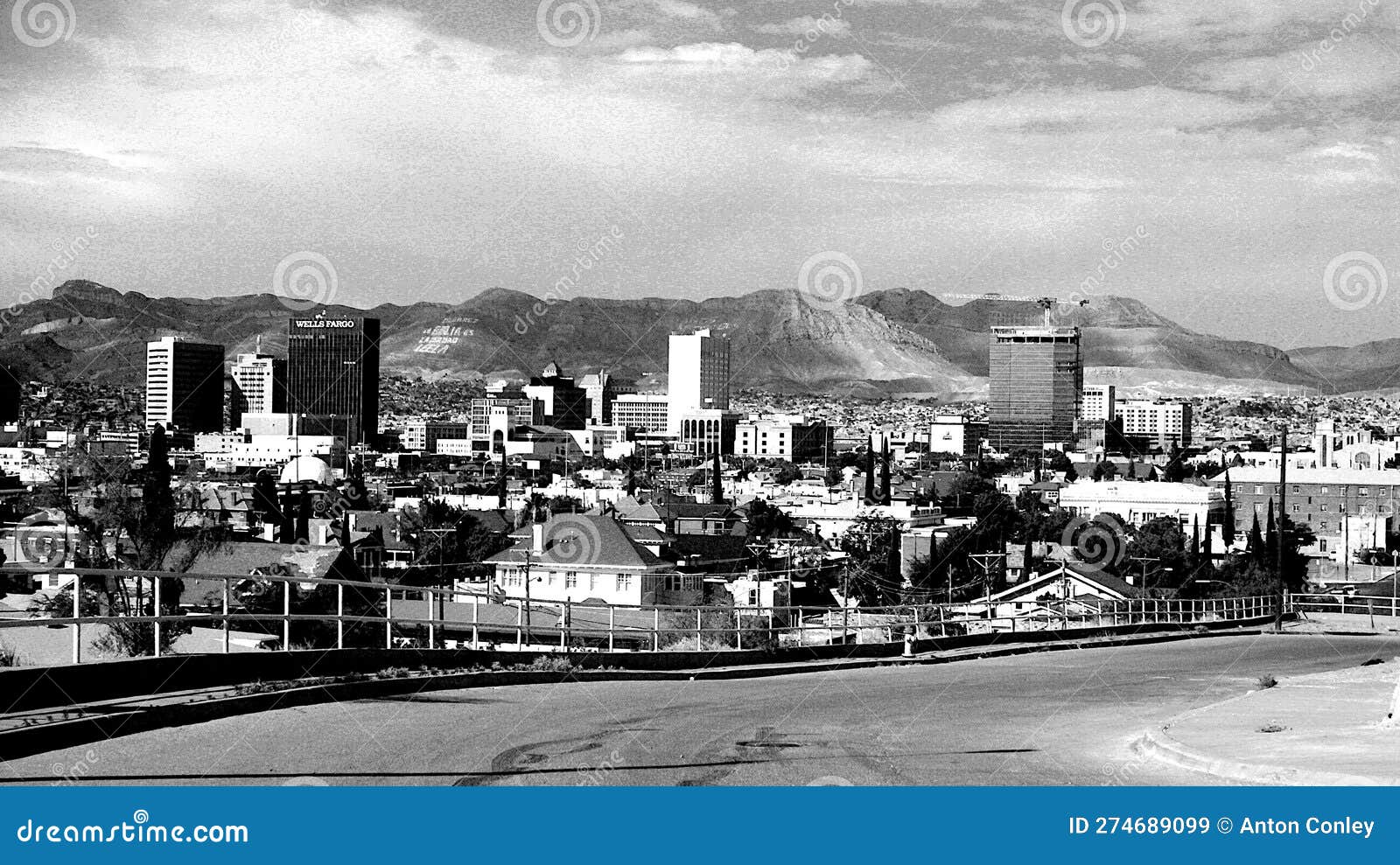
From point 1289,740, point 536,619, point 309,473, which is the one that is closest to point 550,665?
point 1289,740

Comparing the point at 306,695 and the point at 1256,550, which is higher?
the point at 306,695

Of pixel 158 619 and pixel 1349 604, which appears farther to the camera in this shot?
pixel 1349 604

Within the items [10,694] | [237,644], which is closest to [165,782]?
[10,694]

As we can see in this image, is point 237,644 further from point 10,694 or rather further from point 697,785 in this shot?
point 697,785

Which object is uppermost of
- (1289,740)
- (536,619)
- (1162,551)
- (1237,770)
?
(1237,770)

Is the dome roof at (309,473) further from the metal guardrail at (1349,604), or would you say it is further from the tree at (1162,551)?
the metal guardrail at (1349,604)

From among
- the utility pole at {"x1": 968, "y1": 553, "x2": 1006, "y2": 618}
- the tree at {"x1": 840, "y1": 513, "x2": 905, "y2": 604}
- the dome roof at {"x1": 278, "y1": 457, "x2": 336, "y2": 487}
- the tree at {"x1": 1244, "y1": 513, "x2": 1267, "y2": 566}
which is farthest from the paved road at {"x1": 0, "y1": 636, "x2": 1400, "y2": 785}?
the dome roof at {"x1": 278, "y1": 457, "x2": 336, "y2": 487}

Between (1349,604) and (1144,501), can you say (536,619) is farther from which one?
(1144,501)
